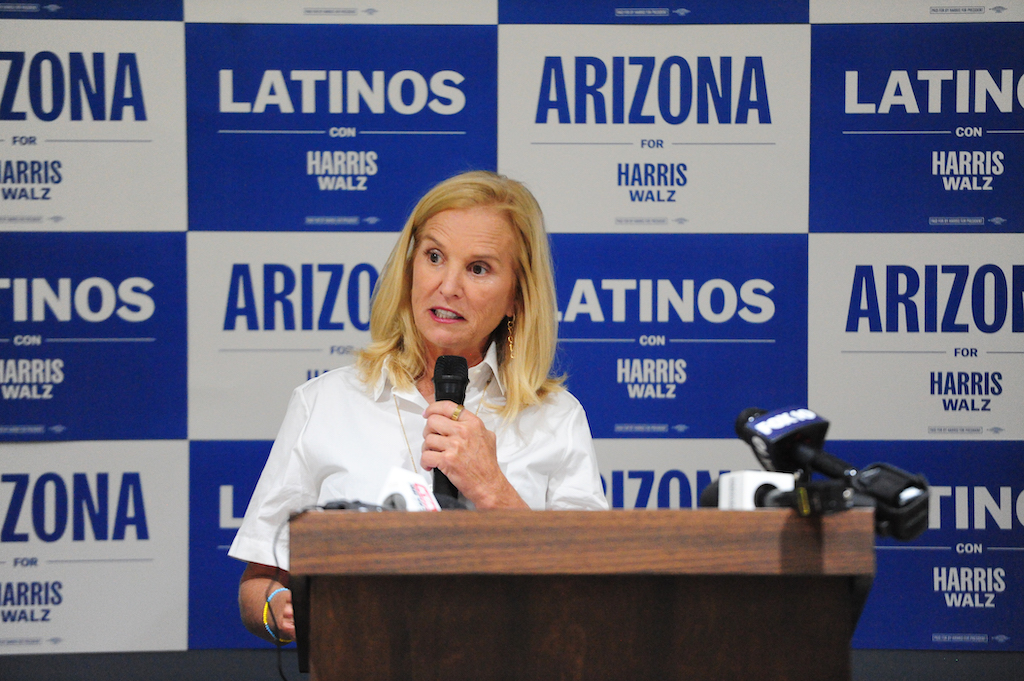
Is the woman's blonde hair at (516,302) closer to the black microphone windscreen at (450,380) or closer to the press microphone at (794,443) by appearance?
the black microphone windscreen at (450,380)

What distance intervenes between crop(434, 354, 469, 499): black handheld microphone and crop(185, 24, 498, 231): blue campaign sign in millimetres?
1235

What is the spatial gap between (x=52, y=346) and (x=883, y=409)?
239 cm

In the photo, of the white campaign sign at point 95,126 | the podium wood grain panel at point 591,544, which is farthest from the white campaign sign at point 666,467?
the podium wood grain panel at point 591,544

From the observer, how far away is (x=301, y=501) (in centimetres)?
157

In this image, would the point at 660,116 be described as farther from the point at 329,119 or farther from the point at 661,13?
the point at 329,119

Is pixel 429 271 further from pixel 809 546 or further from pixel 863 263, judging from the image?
pixel 863 263

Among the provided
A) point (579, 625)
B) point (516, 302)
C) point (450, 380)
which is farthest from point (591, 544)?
point (516, 302)

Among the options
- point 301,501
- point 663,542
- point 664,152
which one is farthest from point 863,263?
point 663,542

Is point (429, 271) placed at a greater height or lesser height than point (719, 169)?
lesser

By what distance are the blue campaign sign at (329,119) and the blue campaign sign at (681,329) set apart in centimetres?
48

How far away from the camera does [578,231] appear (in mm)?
2504

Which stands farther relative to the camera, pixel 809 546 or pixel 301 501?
pixel 301 501

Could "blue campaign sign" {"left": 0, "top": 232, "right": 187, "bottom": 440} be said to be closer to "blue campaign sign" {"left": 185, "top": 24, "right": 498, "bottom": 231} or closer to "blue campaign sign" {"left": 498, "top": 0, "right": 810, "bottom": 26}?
"blue campaign sign" {"left": 185, "top": 24, "right": 498, "bottom": 231}

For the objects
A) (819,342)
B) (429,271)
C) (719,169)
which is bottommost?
(819,342)
